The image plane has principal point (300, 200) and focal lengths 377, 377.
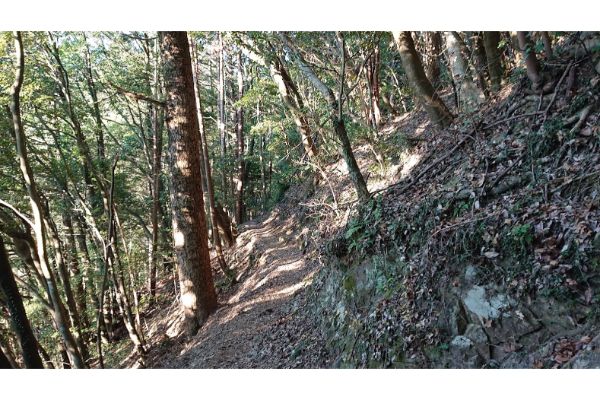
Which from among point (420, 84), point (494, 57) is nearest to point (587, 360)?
point (420, 84)

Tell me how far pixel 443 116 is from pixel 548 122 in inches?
118

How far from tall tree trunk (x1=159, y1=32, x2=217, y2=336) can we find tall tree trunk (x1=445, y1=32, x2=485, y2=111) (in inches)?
175

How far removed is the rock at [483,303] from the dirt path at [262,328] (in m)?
1.91

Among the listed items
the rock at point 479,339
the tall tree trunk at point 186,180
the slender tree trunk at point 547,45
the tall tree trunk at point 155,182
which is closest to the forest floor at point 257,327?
the tall tree trunk at point 186,180

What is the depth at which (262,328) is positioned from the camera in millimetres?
6082

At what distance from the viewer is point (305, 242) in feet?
31.5

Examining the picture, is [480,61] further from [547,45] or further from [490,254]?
[490,254]

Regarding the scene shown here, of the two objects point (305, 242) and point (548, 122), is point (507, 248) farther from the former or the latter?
point (305, 242)

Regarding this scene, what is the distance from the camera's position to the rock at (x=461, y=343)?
2.87m

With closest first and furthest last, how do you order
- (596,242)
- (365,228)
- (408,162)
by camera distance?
(596,242) < (365,228) < (408,162)

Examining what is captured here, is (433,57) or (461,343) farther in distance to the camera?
(433,57)

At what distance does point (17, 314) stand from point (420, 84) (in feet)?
21.1

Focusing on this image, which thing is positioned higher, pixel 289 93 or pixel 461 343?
pixel 289 93
